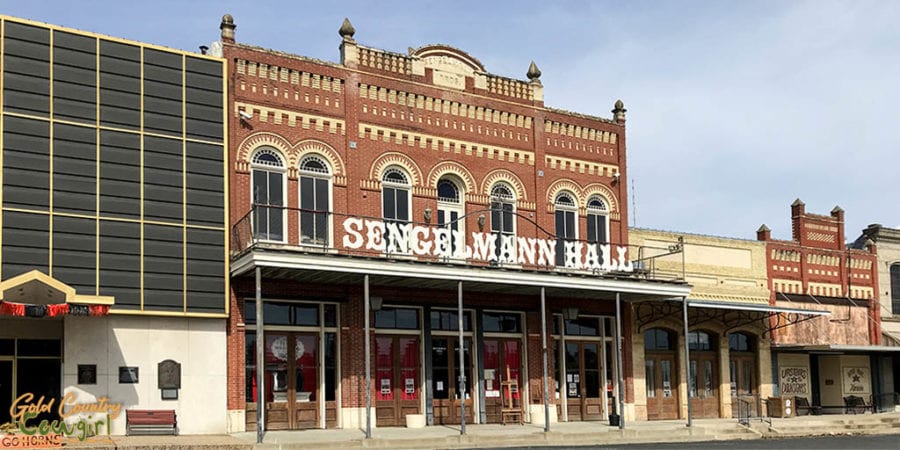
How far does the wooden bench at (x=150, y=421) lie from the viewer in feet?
76.8

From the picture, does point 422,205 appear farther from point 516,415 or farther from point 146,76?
point 146,76

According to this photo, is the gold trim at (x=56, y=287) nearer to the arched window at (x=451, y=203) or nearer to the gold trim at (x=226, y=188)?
the gold trim at (x=226, y=188)

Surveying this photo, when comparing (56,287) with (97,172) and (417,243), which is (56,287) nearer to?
(97,172)

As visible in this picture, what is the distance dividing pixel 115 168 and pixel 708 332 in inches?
786

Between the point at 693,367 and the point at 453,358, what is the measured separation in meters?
9.39

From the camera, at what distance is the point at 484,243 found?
91.8 feet

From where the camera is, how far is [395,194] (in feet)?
94.4

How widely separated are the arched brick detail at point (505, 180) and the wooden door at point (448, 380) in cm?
439

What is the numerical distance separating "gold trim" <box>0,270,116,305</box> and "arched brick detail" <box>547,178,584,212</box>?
13.6m

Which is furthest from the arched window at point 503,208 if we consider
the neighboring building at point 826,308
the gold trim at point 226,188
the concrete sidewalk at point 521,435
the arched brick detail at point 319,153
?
the neighboring building at point 826,308

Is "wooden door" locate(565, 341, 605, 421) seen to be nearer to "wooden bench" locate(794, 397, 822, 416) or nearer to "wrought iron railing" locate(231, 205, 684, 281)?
"wrought iron railing" locate(231, 205, 684, 281)

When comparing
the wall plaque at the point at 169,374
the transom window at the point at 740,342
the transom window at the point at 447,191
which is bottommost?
the wall plaque at the point at 169,374

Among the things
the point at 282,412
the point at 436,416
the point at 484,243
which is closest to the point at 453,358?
the point at 436,416

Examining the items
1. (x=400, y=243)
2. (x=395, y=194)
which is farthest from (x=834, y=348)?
(x=400, y=243)
